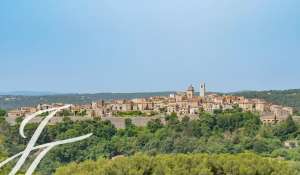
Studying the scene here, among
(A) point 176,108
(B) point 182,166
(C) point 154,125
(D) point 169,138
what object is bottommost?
(D) point 169,138

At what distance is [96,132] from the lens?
33750 mm

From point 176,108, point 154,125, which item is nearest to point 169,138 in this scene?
point 154,125

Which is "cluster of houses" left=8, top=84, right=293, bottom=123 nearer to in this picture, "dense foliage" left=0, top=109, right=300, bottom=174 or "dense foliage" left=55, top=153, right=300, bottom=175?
"dense foliage" left=0, top=109, right=300, bottom=174

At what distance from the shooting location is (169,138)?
2908 cm

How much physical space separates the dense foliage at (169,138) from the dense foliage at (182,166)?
12199mm

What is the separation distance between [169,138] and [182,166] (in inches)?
785

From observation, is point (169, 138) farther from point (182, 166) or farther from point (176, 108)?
point (182, 166)

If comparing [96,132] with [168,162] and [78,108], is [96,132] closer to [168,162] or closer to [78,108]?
[78,108]

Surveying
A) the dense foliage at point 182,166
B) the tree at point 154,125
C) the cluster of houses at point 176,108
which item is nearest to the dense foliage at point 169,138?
the tree at point 154,125

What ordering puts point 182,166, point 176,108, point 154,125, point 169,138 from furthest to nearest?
1. point 176,108
2. point 154,125
3. point 169,138
4. point 182,166

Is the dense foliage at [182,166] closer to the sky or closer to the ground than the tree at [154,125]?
closer to the sky

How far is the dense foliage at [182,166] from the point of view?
8977 millimetres

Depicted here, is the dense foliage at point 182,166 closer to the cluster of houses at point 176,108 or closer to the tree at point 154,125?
the tree at point 154,125

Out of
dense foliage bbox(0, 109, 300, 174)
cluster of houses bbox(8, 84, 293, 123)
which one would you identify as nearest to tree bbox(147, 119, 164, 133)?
dense foliage bbox(0, 109, 300, 174)
